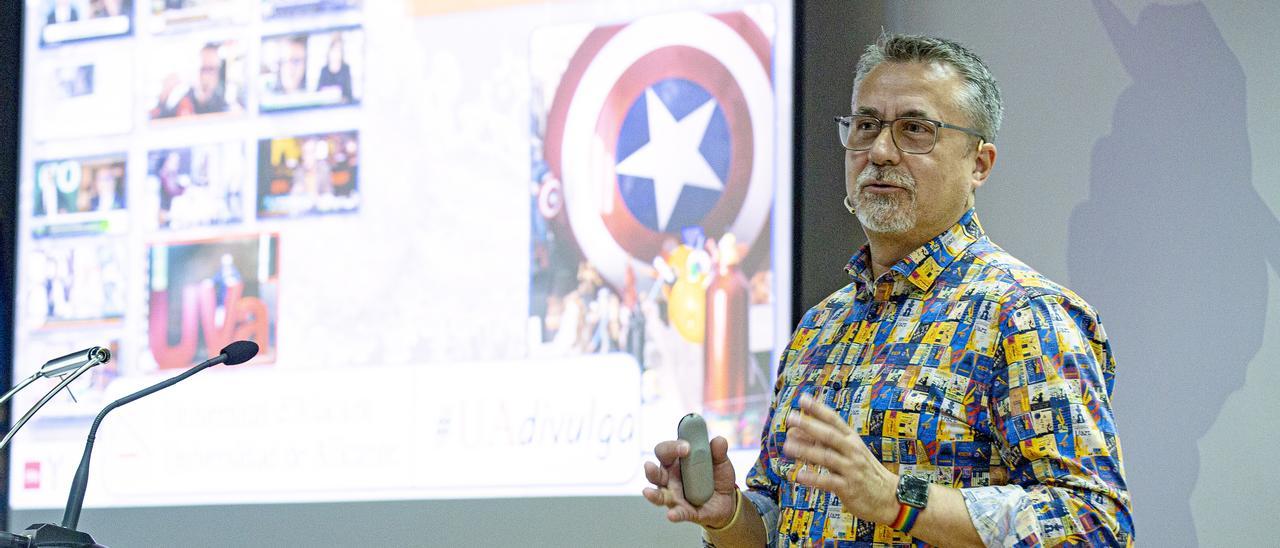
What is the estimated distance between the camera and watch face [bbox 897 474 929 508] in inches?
54.6

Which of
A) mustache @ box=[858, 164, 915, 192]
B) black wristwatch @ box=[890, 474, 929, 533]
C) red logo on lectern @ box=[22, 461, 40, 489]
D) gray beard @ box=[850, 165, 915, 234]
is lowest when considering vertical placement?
red logo on lectern @ box=[22, 461, 40, 489]

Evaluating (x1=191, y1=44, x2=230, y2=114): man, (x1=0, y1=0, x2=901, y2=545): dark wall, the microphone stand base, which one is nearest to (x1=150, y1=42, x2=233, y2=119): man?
(x1=191, y1=44, x2=230, y2=114): man

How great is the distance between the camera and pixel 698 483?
1595 mm

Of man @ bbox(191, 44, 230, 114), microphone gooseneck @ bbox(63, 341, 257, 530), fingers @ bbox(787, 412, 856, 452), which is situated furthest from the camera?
man @ bbox(191, 44, 230, 114)

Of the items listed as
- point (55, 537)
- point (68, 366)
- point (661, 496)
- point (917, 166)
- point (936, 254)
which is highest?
point (917, 166)

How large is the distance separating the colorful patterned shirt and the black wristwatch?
2.1 inches

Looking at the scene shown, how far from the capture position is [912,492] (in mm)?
1392

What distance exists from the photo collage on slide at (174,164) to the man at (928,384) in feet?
5.95

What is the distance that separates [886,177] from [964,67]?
175 mm

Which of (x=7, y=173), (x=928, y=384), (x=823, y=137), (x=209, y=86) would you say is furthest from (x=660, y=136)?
(x=7, y=173)

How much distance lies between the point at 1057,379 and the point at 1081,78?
135cm

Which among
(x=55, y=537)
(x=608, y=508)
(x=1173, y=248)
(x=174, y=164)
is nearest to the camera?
(x=55, y=537)

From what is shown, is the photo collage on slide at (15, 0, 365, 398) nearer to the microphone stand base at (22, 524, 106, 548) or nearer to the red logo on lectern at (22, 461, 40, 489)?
the red logo on lectern at (22, 461, 40, 489)

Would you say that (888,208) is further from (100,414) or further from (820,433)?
(100,414)
